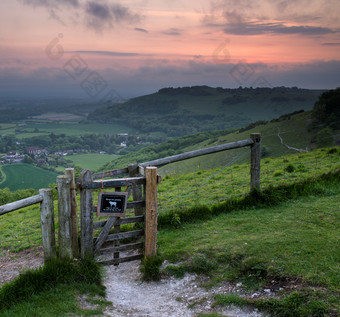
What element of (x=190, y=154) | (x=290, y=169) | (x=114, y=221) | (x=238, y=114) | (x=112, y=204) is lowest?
(x=114, y=221)

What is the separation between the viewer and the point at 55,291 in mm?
5207

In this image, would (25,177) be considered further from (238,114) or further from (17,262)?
(238,114)

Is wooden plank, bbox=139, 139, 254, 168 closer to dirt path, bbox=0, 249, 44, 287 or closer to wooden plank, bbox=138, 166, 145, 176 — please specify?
wooden plank, bbox=138, 166, 145, 176

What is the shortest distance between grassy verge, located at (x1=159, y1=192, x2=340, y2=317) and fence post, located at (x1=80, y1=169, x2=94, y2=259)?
150cm

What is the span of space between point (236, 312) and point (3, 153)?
11918 centimetres

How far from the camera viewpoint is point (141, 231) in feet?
21.5

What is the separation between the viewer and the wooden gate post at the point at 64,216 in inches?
223

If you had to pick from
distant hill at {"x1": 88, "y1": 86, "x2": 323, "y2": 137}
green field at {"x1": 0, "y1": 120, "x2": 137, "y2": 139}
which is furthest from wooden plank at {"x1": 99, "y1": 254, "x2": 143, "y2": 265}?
distant hill at {"x1": 88, "y1": 86, "x2": 323, "y2": 137}

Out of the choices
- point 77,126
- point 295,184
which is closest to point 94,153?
point 77,126

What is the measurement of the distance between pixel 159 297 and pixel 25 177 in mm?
77224

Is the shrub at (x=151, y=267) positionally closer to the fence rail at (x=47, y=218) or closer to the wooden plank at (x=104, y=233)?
the wooden plank at (x=104, y=233)

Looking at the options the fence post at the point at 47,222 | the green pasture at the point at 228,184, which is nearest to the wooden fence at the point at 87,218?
the fence post at the point at 47,222

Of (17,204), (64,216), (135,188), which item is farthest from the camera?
(135,188)

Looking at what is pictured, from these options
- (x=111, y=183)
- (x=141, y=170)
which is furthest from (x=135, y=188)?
(x=111, y=183)
